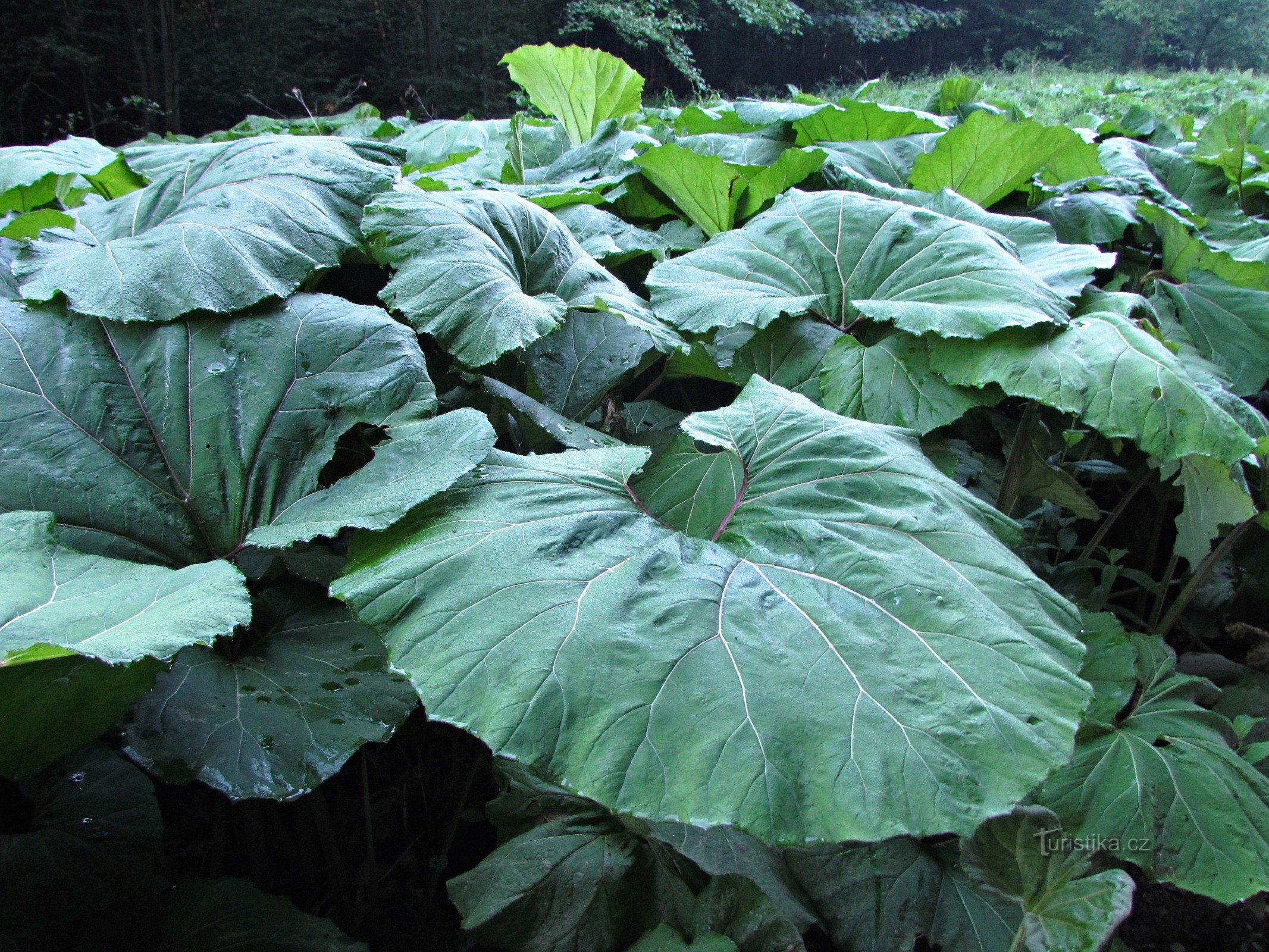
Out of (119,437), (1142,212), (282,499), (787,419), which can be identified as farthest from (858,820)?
(1142,212)

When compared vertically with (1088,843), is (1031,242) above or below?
above

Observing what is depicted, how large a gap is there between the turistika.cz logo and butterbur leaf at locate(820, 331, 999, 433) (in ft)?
2.17

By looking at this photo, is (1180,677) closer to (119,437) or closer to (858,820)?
(858,820)

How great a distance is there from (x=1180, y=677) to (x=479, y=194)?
147 cm

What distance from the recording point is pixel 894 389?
55.7 inches

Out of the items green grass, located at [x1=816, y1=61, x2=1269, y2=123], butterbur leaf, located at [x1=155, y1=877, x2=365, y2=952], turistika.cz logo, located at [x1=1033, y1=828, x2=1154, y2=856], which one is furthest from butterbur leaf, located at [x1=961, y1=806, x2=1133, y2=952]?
green grass, located at [x1=816, y1=61, x2=1269, y2=123]

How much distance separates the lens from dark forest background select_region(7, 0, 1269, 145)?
8.24 m

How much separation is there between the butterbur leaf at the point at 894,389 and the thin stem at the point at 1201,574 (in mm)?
568

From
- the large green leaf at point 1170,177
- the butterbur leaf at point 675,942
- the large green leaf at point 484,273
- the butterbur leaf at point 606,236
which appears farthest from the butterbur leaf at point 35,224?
the large green leaf at point 1170,177

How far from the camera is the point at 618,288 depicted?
4.99 ft

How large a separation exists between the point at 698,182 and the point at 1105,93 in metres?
5.92

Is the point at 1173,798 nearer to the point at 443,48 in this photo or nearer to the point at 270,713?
the point at 270,713

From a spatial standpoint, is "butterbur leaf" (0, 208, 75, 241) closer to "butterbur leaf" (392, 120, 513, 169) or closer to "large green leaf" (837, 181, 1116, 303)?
"butterbur leaf" (392, 120, 513, 169)

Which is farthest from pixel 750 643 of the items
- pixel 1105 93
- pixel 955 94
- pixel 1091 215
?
pixel 1105 93
